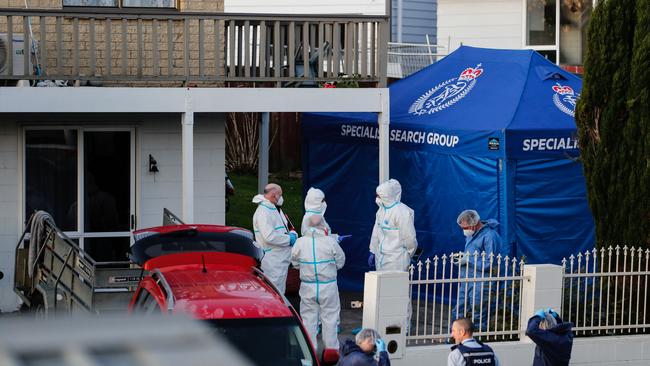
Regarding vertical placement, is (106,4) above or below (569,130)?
above

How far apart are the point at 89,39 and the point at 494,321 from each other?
20.6 ft

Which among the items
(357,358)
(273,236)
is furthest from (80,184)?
(357,358)

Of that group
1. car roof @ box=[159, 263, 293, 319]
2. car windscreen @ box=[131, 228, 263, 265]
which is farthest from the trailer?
car roof @ box=[159, 263, 293, 319]

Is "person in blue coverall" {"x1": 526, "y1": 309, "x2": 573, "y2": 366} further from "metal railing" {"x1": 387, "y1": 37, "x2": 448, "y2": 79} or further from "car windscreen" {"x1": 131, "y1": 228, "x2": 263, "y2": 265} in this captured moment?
"metal railing" {"x1": 387, "y1": 37, "x2": 448, "y2": 79}

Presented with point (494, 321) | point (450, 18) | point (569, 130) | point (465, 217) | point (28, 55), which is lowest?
point (494, 321)

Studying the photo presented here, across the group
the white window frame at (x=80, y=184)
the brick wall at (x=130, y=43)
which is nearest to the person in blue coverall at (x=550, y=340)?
the brick wall at (x=130, y=43)

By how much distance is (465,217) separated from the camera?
1163 cm

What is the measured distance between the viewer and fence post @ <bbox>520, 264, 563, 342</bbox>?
10.9 metres

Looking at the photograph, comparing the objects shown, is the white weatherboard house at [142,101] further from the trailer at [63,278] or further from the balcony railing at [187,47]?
the trailer at [63,278]

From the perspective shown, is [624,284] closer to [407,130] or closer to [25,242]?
[407,130]

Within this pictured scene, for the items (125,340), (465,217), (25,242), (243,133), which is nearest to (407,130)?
(465,217)

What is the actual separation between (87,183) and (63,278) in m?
3.71

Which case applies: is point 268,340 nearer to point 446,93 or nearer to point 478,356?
point 478,356

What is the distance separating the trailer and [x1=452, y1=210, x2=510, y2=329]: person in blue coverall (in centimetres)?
326
